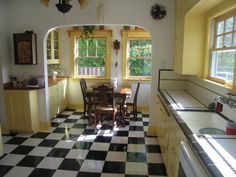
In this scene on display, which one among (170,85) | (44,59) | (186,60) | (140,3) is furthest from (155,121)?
(44,59)

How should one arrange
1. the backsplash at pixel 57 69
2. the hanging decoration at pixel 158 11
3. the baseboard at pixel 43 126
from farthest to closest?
the backsplash at pixel 57 69
the baseboard at pixel 43 126
the hanging decoration at pixel 158 11

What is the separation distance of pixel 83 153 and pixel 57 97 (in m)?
2.11

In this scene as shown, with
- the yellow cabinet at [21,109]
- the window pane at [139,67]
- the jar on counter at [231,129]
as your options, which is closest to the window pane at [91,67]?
the window pane at [139,67]

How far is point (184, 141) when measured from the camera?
1644 millimetres

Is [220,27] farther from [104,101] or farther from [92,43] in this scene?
[92,43]

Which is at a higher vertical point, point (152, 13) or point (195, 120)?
point (152, 13)

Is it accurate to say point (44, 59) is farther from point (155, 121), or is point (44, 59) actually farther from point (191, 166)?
point (191, 166)

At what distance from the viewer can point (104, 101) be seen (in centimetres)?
393

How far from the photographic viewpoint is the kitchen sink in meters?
1.77

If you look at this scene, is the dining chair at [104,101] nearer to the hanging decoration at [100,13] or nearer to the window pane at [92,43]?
the hanging decoration at [100,13]

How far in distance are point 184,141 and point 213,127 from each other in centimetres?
Result: 42

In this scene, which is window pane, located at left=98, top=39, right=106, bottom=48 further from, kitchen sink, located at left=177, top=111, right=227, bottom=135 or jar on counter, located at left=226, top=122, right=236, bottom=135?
jar on counter, located at left=226, top=122, right=236, bottom=135

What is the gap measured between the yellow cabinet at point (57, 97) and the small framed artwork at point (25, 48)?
817 millimetres

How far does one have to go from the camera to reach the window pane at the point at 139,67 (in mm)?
5344
